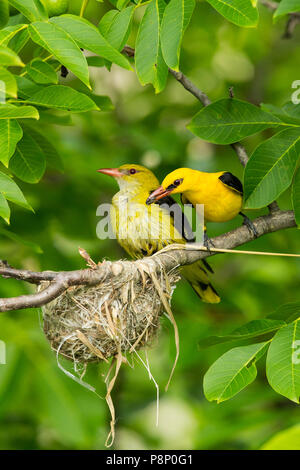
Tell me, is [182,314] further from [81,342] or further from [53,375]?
[81,342]

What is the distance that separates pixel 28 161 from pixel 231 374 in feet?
5.10

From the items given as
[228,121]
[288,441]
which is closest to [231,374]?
[288,441]

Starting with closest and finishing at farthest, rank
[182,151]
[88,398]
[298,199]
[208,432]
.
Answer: [298,199] → [208,432] → [88,398] → [182,151]

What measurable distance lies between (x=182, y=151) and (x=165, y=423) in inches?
120

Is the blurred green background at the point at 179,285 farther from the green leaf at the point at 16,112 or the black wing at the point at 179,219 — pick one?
the green leaf at the point at 16,112

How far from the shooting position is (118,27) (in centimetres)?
281

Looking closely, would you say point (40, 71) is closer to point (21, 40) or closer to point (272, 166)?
point (21, 40)

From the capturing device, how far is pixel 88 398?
4.76 m

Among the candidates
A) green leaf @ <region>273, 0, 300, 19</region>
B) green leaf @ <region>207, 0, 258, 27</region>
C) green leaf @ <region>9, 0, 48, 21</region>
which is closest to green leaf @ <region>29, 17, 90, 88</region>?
green leaf @ <region>9, 0, 48, 21</region>

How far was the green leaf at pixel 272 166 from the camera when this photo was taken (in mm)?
3043

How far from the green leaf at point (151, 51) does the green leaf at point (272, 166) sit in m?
0.63

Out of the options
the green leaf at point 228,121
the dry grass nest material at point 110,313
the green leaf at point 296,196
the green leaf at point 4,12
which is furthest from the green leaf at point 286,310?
the green leaf at point 4,12

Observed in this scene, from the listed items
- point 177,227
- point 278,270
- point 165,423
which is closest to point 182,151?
point 177,227

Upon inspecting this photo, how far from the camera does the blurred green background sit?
13.7 feet
